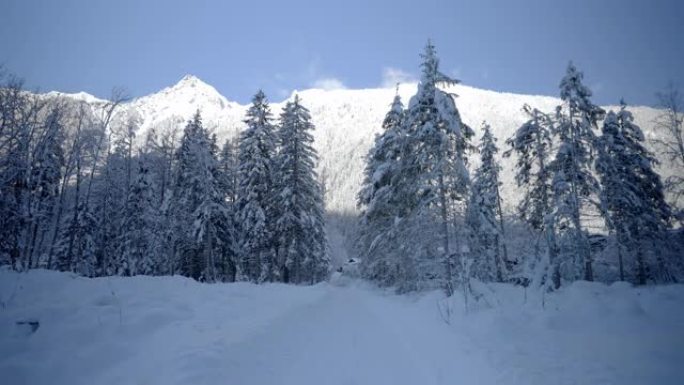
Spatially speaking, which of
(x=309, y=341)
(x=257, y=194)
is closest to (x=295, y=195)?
(x=257, y=194)

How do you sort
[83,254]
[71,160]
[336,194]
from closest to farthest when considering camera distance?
[71,160]
[83,254]
[336,194]

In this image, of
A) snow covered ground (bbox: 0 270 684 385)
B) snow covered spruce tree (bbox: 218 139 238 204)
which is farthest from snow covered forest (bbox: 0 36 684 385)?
snow covered spruce tree (bbox: 218 139 238 204)

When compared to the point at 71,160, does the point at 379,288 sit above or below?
below

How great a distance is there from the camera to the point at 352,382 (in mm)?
5562

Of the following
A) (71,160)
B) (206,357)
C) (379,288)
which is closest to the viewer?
(206,357)

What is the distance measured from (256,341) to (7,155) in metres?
18.4

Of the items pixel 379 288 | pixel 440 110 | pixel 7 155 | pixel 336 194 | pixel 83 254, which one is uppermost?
pixel 336 194

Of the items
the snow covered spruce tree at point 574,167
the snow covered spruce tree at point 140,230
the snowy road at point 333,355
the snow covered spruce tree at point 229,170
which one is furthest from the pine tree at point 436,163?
the snow covered spruce tree at point 140,230

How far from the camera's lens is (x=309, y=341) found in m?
7.88

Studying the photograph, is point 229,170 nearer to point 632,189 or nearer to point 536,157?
point 536,157

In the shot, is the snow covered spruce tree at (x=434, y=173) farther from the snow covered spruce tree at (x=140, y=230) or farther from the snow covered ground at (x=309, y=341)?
the snow covered spruce tree at (x=140, y=230)

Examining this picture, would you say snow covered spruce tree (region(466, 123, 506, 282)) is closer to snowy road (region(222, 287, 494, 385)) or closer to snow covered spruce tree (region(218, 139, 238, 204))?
snowy road (region(222, 287, 494, 385))

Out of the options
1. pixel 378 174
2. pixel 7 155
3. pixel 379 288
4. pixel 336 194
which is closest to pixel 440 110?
pixel 378 174

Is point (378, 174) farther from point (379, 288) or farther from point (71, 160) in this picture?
point (71, 160)
